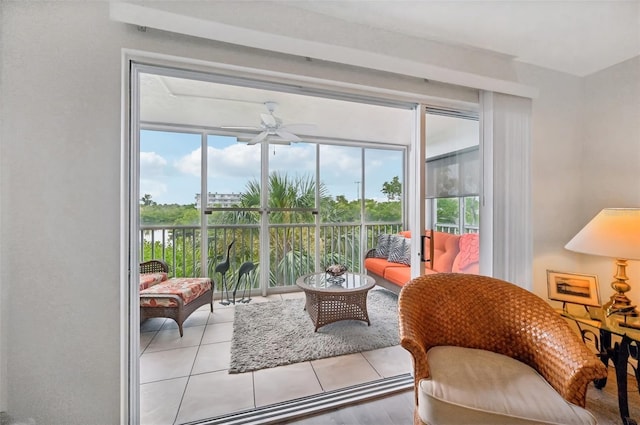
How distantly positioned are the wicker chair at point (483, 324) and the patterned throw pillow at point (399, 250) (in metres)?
1.87

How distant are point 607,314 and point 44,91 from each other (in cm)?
342

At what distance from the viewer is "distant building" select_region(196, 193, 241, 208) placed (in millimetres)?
3631

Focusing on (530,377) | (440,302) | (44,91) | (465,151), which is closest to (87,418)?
(44,91)

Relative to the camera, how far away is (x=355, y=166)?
4.36 meters

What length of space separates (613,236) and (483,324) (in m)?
1.02

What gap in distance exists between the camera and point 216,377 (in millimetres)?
1905

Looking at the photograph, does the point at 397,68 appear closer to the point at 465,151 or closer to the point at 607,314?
the point at 465,151

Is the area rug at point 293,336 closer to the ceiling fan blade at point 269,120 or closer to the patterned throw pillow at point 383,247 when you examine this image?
the patterned throw pillow at point 383,247

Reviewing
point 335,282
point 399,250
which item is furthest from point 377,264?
point 335,282

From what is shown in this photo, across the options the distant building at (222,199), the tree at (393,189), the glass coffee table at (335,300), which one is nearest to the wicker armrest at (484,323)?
the glass coffee table at (335,300)

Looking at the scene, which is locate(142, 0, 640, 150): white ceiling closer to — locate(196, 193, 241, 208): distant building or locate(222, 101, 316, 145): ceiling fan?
locate(222, 101, 316, 145): ceiling fan

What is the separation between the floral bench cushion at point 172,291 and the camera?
7.99ft

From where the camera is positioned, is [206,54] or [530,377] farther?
[206,54]

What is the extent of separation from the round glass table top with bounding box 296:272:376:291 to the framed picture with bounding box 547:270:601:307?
146cm
